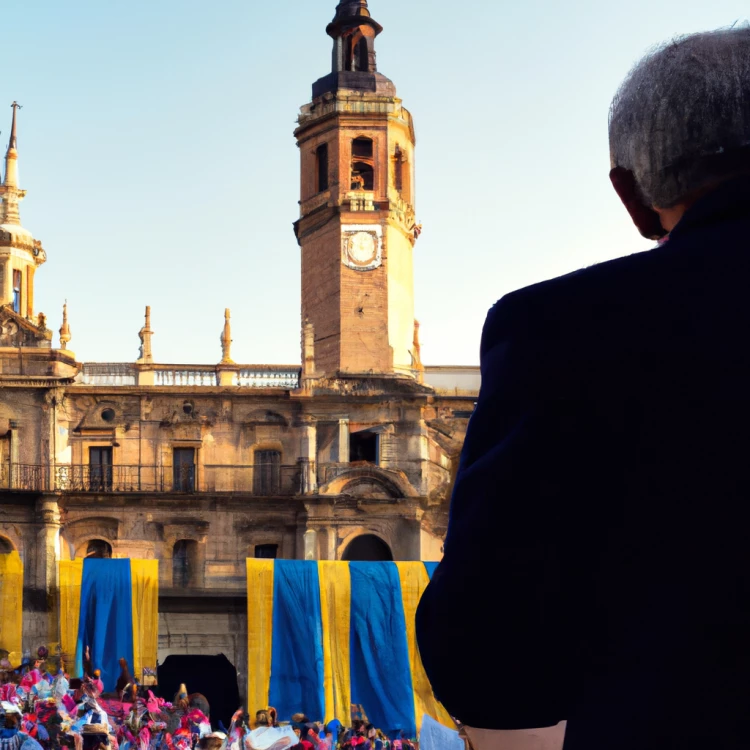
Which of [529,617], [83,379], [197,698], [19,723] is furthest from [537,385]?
[83,379]

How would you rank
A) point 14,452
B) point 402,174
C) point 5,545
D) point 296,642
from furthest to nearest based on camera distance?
point 402,174 → point 14,452 → point 5,545 → point 296,642

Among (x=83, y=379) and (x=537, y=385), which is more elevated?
(x=83, y=379)

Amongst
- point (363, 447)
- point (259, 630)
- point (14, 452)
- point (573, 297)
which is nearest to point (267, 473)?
point (363, 447)

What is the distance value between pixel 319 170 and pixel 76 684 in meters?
21.9

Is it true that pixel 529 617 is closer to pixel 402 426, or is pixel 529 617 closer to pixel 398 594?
pixel 398 594

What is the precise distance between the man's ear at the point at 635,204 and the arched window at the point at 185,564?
36979mm

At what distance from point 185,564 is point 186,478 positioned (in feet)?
8.48

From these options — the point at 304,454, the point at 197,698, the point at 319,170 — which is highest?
the point at 319,170

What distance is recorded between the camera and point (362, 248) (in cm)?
3984

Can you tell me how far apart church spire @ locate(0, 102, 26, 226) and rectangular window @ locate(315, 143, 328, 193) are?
10.2 m

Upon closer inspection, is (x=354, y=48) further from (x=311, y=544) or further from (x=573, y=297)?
(x=573, y=297)

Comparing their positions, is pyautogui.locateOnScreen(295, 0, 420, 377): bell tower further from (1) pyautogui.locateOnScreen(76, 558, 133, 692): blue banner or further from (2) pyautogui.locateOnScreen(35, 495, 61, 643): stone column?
(1) pyautogui.locateOnScreen(76, 558, 133, 692): blue banner

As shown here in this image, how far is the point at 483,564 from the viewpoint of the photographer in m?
1.48

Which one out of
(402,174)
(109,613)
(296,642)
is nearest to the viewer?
(296,642)
